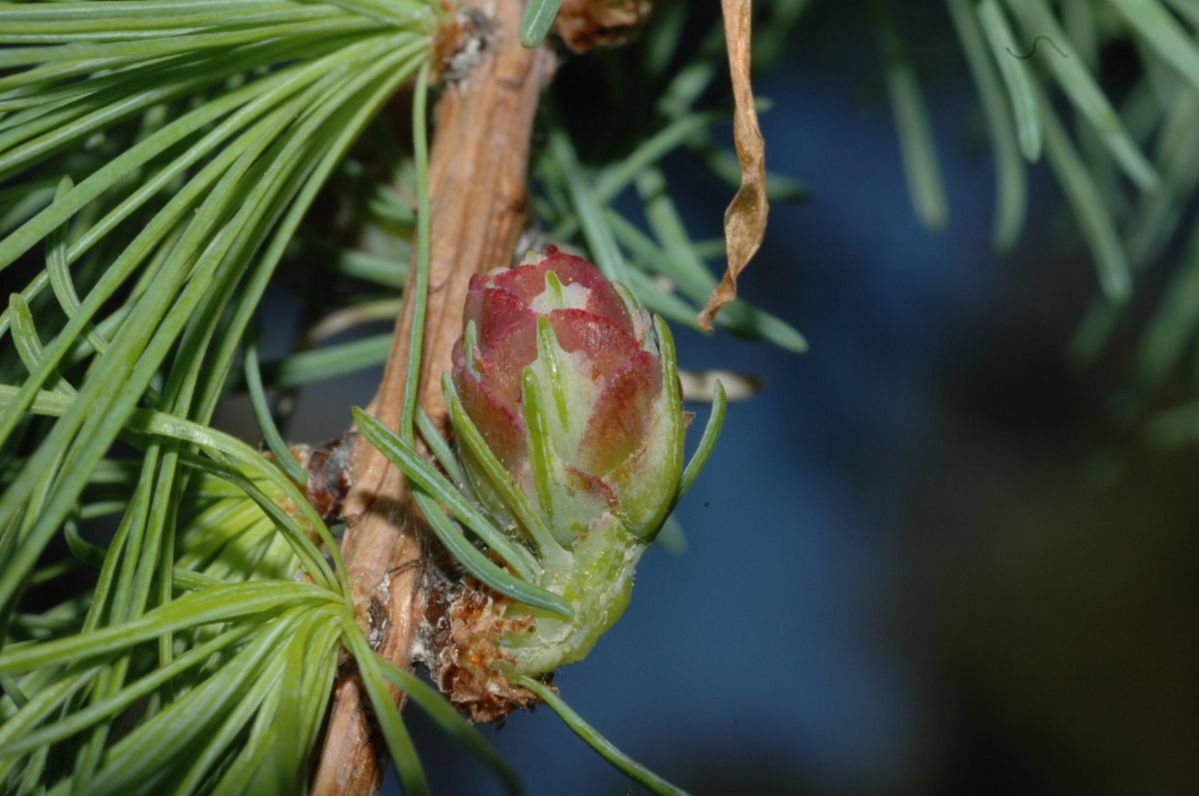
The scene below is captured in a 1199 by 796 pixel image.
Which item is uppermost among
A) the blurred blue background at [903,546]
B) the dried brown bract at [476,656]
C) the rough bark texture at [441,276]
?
the rough bark texture at [441,276]

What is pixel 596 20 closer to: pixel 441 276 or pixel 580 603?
pixel 441 276

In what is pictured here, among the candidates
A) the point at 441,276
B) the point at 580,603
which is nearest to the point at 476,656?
the point at 580,603

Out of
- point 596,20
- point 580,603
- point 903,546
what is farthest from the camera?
point 903,546

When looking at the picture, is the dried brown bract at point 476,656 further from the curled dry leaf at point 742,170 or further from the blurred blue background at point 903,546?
the blurred blue background at point 903,546

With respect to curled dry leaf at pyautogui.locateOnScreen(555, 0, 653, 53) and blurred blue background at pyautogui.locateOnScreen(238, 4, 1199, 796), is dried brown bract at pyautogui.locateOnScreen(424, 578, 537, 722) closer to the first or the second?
curled dry leaf at pyautogui.locateOnScreen(555, 0, 653, 53)

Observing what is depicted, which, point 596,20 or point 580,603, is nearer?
point 580,603

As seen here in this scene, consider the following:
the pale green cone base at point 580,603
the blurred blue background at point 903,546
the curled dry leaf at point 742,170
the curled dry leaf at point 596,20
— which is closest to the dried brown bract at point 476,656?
the pale green cone base at point 580,603
